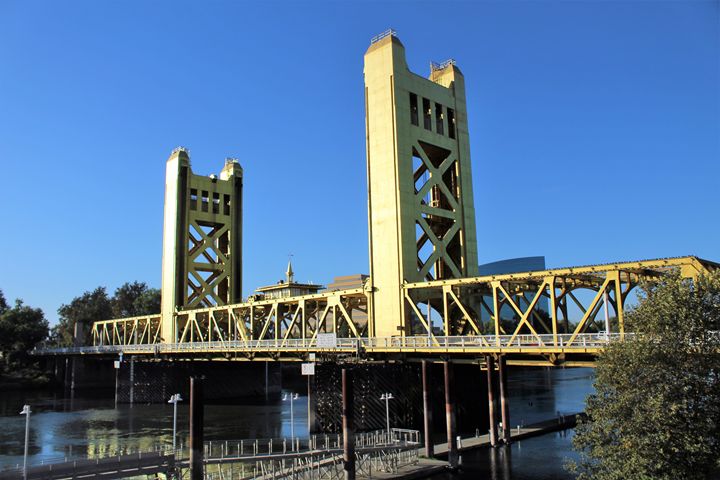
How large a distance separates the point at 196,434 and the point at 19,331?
101 meters

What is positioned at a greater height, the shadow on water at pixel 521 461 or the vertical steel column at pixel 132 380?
the vertical steel column at pixel 132 380

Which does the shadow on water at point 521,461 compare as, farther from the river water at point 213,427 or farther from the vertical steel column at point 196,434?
the vertical steel column at point 196,434

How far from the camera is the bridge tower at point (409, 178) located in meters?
49.6

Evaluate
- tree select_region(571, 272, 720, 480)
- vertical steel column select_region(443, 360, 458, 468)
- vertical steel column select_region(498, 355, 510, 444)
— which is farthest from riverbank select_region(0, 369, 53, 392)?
tree select_region(571, 272, 720, 480)

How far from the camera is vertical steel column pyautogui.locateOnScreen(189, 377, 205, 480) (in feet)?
89.2

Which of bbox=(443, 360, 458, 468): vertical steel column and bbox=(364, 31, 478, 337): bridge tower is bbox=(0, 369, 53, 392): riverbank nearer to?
bbox=(364, 31, 478, 337): bridge tower

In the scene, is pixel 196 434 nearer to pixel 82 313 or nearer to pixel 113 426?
pixel 113 426

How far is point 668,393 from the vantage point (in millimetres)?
19656

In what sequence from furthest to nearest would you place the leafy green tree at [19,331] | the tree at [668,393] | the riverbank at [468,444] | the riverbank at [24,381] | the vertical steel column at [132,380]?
the leafy green tree at [19,331]
the riverbank at [24,381]
the vertical steel column at [132,380]
the riverbank at [468,444]
the tree at [668,393]

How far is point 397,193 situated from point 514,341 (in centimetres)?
1806

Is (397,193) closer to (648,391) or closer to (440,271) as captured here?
(440,271)

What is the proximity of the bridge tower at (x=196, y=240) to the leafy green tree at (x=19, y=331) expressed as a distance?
41.9m

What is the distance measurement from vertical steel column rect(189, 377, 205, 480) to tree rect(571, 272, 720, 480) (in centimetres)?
1687

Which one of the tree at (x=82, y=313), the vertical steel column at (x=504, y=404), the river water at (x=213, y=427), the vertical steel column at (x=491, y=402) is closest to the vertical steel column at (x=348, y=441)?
the river water at (x=213, y=427)
